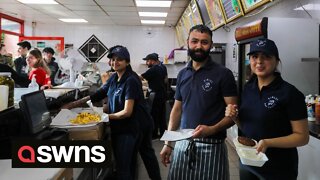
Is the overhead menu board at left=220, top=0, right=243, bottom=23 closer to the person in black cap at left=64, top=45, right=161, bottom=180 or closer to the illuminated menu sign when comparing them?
the illuminated menu sign

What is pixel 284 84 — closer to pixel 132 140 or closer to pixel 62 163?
pixel 62 163

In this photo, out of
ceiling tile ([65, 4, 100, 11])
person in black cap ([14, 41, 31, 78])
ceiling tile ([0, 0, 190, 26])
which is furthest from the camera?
ceiling tile ([65, 4, 100, 11])

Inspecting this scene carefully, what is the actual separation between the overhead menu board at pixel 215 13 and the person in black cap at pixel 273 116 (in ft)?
10.0

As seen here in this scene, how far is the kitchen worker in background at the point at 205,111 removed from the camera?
180 cm

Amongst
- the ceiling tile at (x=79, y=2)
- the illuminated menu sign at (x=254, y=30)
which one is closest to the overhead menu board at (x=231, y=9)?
the illuminated menu sign at (x=254, y=30)

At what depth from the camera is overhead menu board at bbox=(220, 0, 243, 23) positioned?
3835mm

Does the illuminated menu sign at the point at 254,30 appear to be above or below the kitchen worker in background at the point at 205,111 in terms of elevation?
above

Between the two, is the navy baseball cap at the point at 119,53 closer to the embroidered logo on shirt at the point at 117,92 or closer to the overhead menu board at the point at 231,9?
the embroidered logo on shirt at the point at 117,92

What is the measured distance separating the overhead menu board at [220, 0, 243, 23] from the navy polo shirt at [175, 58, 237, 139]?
2.20 meters

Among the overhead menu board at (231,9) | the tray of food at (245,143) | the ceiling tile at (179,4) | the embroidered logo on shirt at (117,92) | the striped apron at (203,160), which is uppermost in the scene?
the ceiling tile at (179,4)

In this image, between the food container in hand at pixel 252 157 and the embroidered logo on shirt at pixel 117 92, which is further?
the embroidered logo on shirt at pixel 117 92

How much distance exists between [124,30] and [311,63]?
882 centimetres

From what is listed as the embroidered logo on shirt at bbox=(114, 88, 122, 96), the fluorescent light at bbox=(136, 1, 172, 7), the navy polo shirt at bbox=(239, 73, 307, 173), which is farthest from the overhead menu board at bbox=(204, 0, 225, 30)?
the navy polo shirt at bbox=(239, 73, 307, 173)

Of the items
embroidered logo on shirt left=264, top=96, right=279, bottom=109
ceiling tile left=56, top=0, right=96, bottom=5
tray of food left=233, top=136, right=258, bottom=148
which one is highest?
ceiling tile left=56, top=0, right=96, bottom=5
